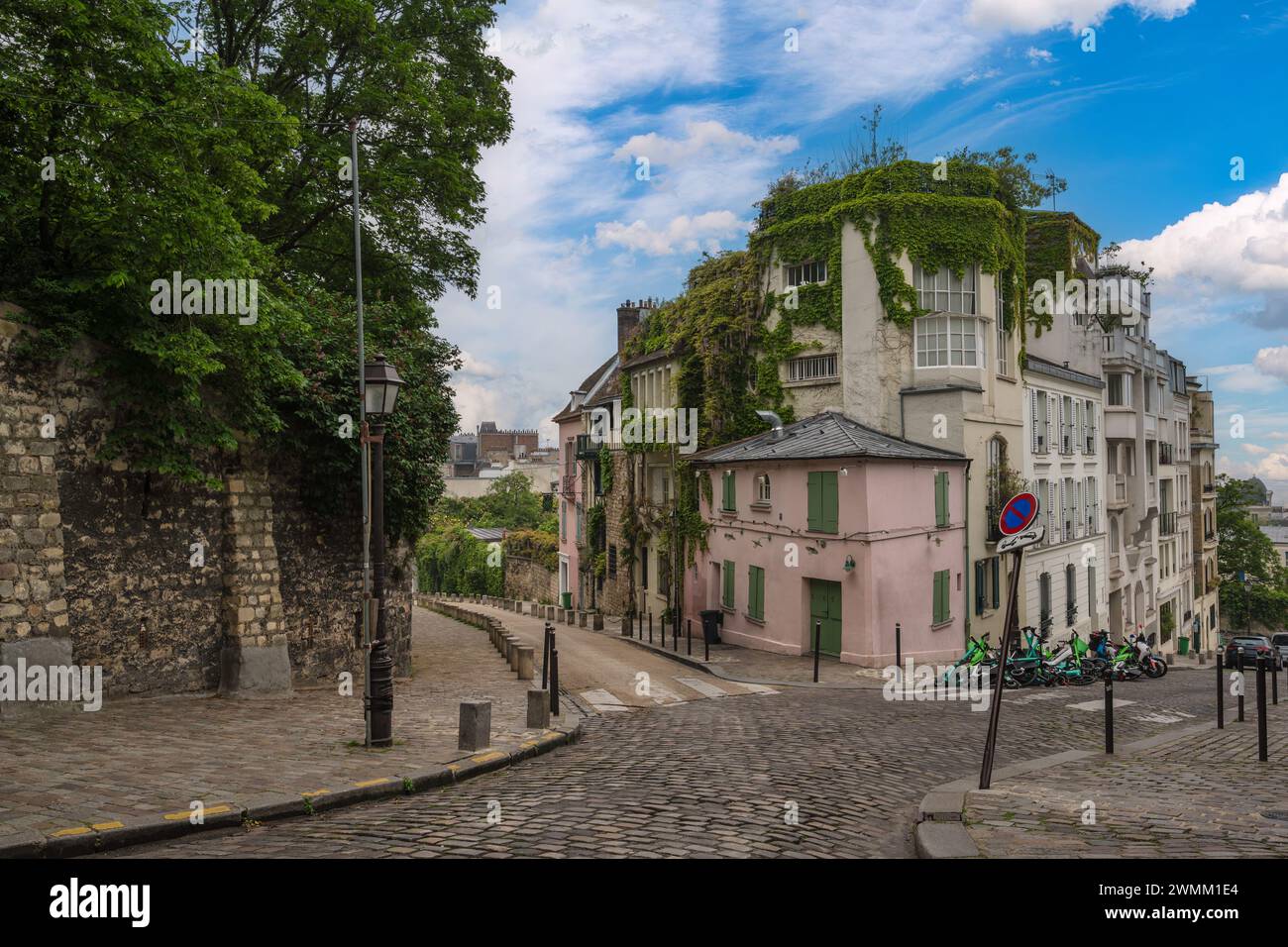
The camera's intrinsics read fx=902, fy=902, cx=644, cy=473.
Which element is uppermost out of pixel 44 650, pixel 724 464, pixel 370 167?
pixel 370 167

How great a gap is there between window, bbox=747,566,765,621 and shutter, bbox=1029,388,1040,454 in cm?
1092

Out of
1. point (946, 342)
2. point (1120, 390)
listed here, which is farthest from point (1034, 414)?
point (1120, 390)

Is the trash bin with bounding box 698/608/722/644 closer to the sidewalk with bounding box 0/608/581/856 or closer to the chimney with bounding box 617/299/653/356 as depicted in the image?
the sidewalk with bounding box 0/608/581/856

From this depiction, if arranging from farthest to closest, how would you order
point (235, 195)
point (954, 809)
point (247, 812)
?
point (235, 195), point (954, 809), point (247, 812)

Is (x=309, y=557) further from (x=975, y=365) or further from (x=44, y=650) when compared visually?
(x=975, y=365)

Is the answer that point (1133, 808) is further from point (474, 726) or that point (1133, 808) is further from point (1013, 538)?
point (474, 726)

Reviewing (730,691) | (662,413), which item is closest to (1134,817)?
(730,691)

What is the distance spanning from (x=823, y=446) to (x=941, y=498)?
11.5 ft

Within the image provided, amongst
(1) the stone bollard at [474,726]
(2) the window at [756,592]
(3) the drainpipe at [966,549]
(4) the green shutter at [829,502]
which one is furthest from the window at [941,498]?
(1) the stone bollard at [474,726]

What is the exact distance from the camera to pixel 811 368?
92.2 ft

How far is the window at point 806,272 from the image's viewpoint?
91.7 ft

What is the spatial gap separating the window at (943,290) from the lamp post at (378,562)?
1897cm

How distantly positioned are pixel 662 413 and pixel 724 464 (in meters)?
5.98

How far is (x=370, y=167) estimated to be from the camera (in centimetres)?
1922
